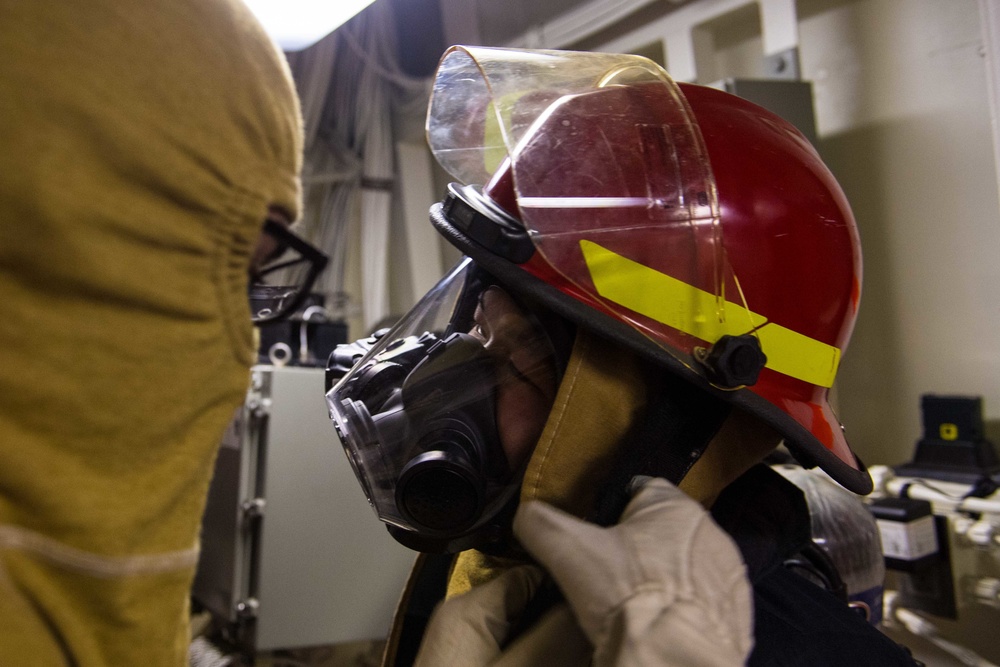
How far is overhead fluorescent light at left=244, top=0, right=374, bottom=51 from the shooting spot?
2088 mm

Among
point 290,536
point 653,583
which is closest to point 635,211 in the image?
point 653,583

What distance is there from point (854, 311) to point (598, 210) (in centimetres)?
46

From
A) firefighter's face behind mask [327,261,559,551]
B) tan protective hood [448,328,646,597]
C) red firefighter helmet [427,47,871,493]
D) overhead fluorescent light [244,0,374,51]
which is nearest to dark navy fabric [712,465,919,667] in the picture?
red firefighter helmet [427,47,871,493]

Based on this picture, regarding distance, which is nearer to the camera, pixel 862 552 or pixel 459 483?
pixel 459 483

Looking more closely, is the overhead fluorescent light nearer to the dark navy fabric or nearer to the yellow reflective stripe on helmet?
the yellow reflective stripe on helmet

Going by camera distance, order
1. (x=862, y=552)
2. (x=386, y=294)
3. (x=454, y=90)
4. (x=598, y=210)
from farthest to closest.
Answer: (x=386, y=294) < (x=862, y=552) < (x=454, y=90) < (x=598, y=210)

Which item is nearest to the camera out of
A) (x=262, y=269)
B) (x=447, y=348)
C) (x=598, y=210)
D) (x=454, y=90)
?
(x=262, y=269)

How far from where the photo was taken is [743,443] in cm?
101

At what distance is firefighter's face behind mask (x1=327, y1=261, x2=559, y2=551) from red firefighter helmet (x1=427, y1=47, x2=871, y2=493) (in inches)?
5.7

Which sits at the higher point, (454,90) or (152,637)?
(454,90)

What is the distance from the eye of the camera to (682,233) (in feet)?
3.14

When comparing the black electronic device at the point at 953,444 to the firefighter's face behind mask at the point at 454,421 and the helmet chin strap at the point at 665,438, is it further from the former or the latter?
the firefighter's face behind mask at the point at 454,421

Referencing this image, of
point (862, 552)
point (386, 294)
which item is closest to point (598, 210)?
point (862, 552)

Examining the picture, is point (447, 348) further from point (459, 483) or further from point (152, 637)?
point (152, 637)
